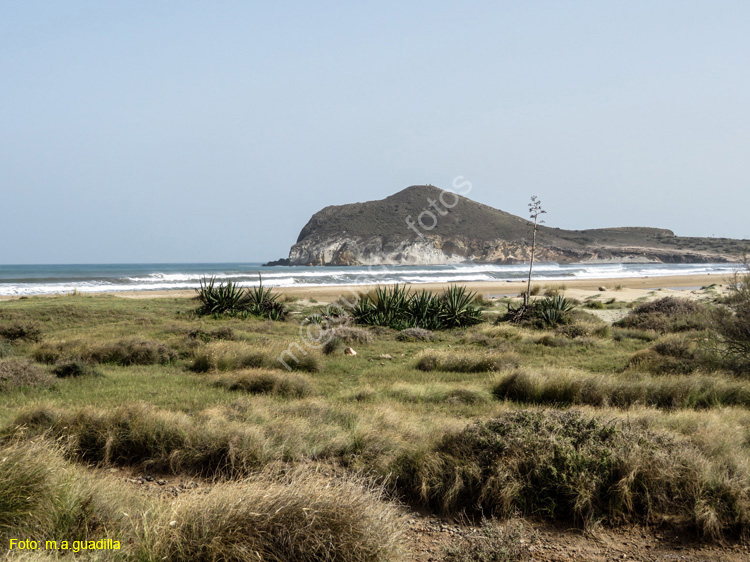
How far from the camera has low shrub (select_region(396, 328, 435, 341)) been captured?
16500mm

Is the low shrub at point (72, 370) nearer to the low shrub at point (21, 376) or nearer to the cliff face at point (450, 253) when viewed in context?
the low shrub at point (21, 376)

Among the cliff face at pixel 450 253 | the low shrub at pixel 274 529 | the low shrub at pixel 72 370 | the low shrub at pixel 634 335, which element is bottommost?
the low shrub at pixel 634 335

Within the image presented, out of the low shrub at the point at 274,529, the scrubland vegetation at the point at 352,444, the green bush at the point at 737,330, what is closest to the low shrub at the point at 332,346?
the scrubland vegetation at the point at 352,444

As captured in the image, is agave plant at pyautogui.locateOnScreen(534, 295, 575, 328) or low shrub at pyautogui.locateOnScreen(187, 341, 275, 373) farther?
agave plant at pyautogui.locateOnScreen(534, 295, 575, 328)

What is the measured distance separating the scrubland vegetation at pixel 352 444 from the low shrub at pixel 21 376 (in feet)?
0.10

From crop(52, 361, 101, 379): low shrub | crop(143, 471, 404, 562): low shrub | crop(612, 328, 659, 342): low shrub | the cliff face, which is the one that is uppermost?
the cliff face

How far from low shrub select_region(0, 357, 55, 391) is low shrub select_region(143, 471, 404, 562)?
6708 mm

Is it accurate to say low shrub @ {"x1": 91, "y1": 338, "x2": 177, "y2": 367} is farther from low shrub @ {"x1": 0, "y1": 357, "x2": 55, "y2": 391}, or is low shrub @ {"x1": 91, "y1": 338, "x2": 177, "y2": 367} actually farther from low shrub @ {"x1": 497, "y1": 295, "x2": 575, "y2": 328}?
low shrub @ {"x1": 497, "y1": 295, "x2": 575, "y2": 328}

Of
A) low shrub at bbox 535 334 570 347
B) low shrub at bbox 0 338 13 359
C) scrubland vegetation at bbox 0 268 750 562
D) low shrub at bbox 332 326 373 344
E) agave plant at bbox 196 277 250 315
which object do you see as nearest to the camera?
scrubland vegetation at bbox 0 268 750 562

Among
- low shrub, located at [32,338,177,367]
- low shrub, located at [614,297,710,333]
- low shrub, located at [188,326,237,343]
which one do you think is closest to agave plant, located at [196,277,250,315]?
low shrub, located at [188,326,237,343]

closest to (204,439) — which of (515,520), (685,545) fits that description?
(515,520)

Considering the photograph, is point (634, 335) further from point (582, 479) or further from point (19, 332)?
point (19, 332)

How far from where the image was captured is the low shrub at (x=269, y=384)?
367 inches

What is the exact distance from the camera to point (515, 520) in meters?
4.73
